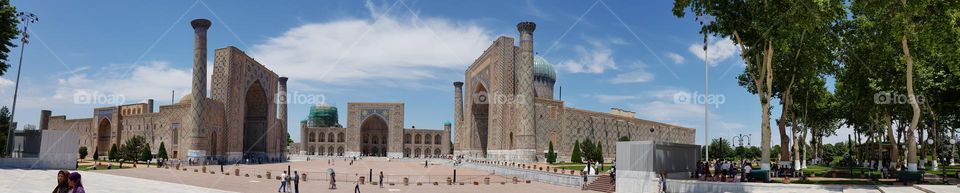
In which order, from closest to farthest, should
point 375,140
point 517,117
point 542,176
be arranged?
point 542,176 < point 517,117 < point 375,140

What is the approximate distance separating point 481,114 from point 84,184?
48.5 metres

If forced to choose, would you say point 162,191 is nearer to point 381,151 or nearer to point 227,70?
point 227,70

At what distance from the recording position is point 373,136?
99688 mm

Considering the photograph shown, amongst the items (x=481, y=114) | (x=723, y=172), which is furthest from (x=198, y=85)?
(x=723, y=172)

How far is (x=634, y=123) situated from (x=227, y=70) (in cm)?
4603

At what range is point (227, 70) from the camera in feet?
178

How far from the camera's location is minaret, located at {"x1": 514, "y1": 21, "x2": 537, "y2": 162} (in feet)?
176

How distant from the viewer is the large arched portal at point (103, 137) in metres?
67.1

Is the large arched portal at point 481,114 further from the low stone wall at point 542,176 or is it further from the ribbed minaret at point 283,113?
the low stone wall at point 542,176

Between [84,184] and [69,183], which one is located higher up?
[69,183]

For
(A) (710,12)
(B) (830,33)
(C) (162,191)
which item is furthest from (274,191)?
(B) (830,33)

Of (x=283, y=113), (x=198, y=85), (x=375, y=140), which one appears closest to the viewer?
(x=198, y=85)

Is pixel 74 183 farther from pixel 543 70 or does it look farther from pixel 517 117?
pixel 543 70

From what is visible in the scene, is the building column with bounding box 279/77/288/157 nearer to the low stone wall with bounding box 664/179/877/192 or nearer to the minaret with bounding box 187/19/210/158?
the minaret with bounding box 187/19/210/158
